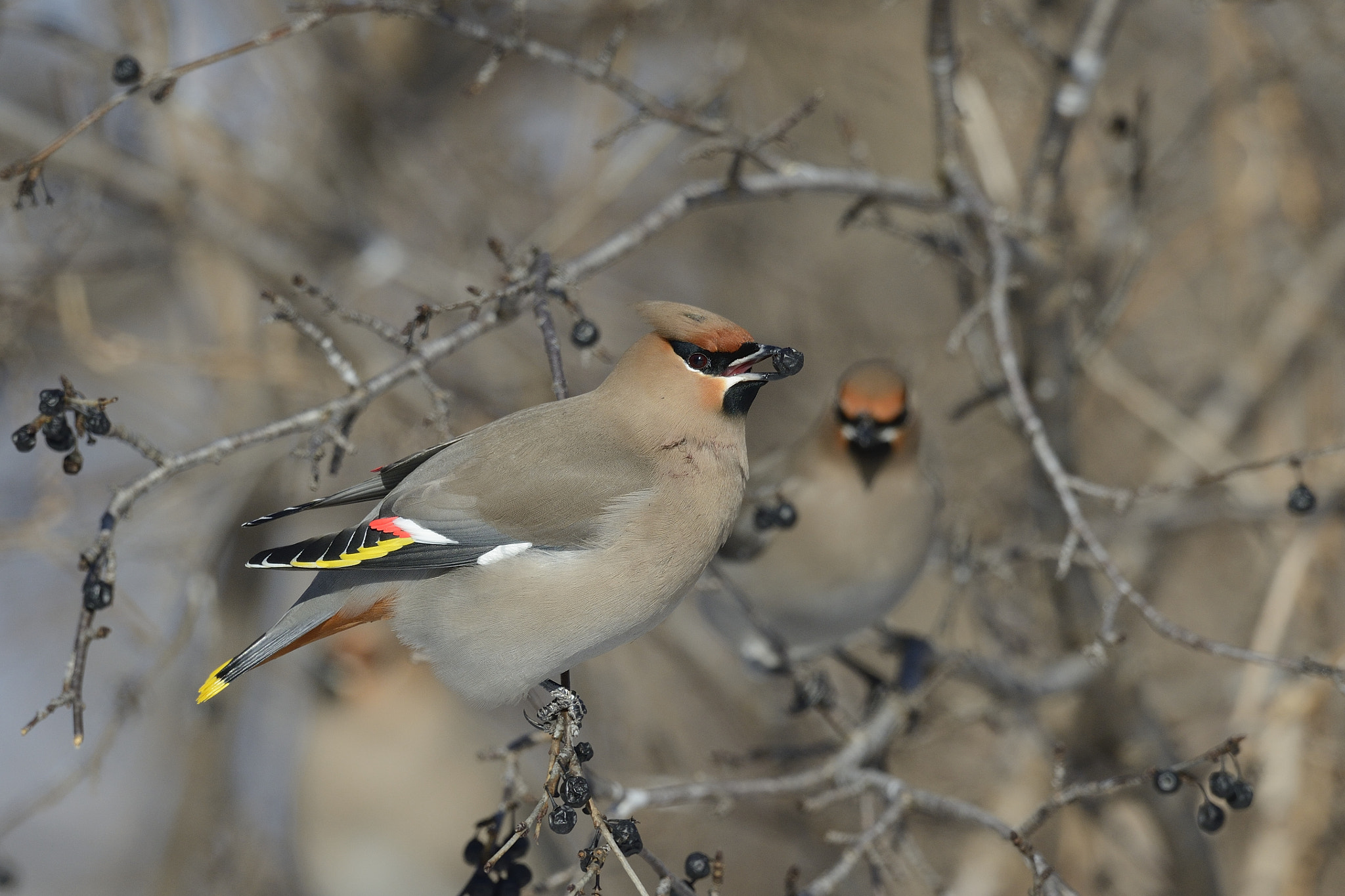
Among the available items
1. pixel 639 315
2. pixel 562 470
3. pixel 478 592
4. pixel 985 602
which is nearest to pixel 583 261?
pixel 639 315

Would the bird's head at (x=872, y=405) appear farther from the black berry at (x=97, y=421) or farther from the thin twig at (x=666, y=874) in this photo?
the black berry at (x=97, y=421)

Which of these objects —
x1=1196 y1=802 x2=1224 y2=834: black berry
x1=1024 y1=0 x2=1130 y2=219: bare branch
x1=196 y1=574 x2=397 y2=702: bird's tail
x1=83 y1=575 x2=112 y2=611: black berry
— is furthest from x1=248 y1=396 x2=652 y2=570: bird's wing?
x1=1024 y1=0 x2=1130 y2=219: bare branch

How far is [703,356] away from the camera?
8.55ft

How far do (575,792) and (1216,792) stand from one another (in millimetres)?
1458

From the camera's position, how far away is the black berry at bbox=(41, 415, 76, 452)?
2264 millimetres

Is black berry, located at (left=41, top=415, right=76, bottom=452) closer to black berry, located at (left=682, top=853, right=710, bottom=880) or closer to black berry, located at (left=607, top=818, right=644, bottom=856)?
black berry, located at (left=607, top=818, right=644, bottom=856)

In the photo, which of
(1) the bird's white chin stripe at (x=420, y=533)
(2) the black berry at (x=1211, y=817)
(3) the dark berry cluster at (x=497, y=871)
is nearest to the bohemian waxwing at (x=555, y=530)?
(1) the bird's white chin stripe at (x=420, y=533)

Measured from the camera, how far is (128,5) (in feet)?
16.2

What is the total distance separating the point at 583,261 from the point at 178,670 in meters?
3.43

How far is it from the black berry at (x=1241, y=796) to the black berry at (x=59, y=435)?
2367 millimetres

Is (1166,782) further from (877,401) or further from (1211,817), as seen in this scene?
(877,401)

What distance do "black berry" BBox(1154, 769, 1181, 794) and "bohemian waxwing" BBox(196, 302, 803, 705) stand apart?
0.99 m

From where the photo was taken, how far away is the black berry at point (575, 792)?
6.55ft

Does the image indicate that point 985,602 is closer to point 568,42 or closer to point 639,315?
point 639,315
